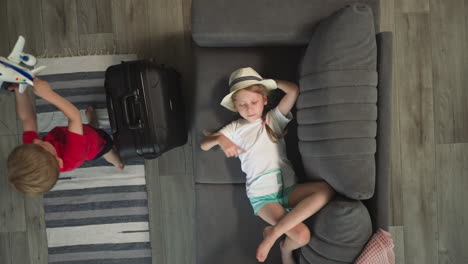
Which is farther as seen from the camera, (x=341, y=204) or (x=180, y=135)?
(x=180, y=135)

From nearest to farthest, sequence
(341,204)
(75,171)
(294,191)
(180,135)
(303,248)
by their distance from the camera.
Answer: (341,204), (303,248), (294,191), (180,135), (75,171)

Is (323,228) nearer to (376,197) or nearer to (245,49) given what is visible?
(376,197)

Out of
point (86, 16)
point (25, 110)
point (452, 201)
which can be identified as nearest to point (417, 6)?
point (452, 201)

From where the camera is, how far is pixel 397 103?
1827 millimetres

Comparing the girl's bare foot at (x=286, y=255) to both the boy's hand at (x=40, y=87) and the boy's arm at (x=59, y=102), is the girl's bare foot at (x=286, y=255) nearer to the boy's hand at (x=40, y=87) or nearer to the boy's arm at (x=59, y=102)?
the boy's arm at (x=59, y=102)

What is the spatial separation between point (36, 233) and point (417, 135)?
2.35m

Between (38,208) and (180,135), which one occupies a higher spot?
(180,135)

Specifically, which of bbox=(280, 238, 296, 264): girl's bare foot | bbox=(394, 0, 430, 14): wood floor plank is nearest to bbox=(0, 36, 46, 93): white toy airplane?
bbox=(280, 238, 296, 264): girl's bare foot

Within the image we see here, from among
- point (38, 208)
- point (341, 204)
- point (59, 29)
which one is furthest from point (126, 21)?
point (341, 204)

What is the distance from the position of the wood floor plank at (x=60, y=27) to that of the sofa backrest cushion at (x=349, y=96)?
145 centimetres

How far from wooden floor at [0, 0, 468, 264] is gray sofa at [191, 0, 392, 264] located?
358 millimetres

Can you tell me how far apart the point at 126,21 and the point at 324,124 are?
133 cm

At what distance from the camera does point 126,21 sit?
1830 mm

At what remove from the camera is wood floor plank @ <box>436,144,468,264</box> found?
1816mm
